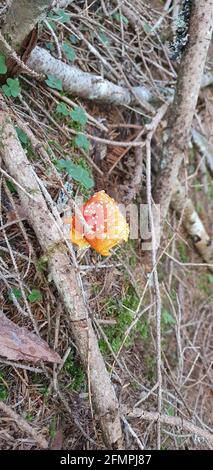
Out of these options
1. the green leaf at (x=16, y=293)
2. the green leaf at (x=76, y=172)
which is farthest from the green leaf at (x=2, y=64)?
the green leaf at (x=16, y=293)

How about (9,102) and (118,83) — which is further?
(118,83)

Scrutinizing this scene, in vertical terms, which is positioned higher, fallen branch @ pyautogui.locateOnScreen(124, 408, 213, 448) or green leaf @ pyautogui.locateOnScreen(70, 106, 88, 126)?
green leaf @ pyautogui.locateOnScreen(70, 106, 88, 126)

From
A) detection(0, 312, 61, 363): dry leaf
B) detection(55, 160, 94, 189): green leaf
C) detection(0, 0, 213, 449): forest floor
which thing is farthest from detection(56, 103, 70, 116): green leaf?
detection(0, 312, 61, 363): dry leaf

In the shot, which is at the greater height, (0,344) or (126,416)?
(0,344)

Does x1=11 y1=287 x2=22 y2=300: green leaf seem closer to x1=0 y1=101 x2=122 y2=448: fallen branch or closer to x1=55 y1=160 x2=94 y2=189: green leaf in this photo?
Result: x1=0 y1=101 x2=122 y2=448: fallen branch

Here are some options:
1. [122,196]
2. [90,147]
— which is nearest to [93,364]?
[122,196]
